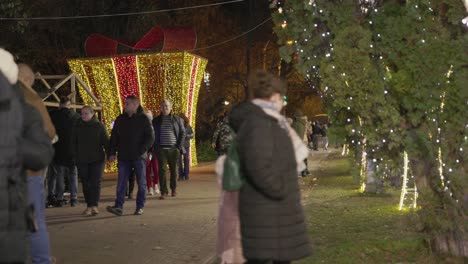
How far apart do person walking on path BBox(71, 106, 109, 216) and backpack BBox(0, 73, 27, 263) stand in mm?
A: 7625

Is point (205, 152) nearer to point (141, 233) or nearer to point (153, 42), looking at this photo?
point (153, 42)

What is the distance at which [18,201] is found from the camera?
13.1 ft

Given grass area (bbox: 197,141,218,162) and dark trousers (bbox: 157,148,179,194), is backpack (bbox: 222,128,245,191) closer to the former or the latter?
dark trousers (bbox: 157,148,179,194)

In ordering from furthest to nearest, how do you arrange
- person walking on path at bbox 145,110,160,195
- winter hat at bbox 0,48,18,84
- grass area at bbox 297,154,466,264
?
person walking on path at bbox 145,110,160,195 → grass area at bbox 297,154,466,264 → winter hat at bbox 0,48,18,84

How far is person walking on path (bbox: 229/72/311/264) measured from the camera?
16.3ft

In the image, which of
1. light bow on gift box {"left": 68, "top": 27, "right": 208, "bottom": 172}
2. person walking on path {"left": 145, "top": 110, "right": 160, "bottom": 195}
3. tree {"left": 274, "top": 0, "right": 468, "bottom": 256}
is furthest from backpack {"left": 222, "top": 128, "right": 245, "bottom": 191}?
light bow on gift box {"left": 68, "top": 27, "right": 208, "bottom": 172}

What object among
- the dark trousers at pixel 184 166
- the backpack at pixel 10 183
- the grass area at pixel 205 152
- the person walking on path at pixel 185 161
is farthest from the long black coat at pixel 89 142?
the grass area at pixel 205 152

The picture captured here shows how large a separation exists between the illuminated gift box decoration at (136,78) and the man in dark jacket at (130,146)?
7.90m

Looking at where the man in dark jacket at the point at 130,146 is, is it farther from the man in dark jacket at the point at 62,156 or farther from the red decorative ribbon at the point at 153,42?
the red decorative ribbon at the point at 153,42

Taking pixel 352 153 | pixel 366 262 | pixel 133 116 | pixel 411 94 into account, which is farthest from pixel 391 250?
pixel 133 116

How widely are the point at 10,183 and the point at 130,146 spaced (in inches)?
310

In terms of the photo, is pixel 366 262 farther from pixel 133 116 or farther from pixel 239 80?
pixel 239 80

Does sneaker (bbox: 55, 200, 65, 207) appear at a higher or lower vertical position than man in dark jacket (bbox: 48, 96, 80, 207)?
lower

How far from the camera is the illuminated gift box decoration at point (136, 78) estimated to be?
20.0 metres
